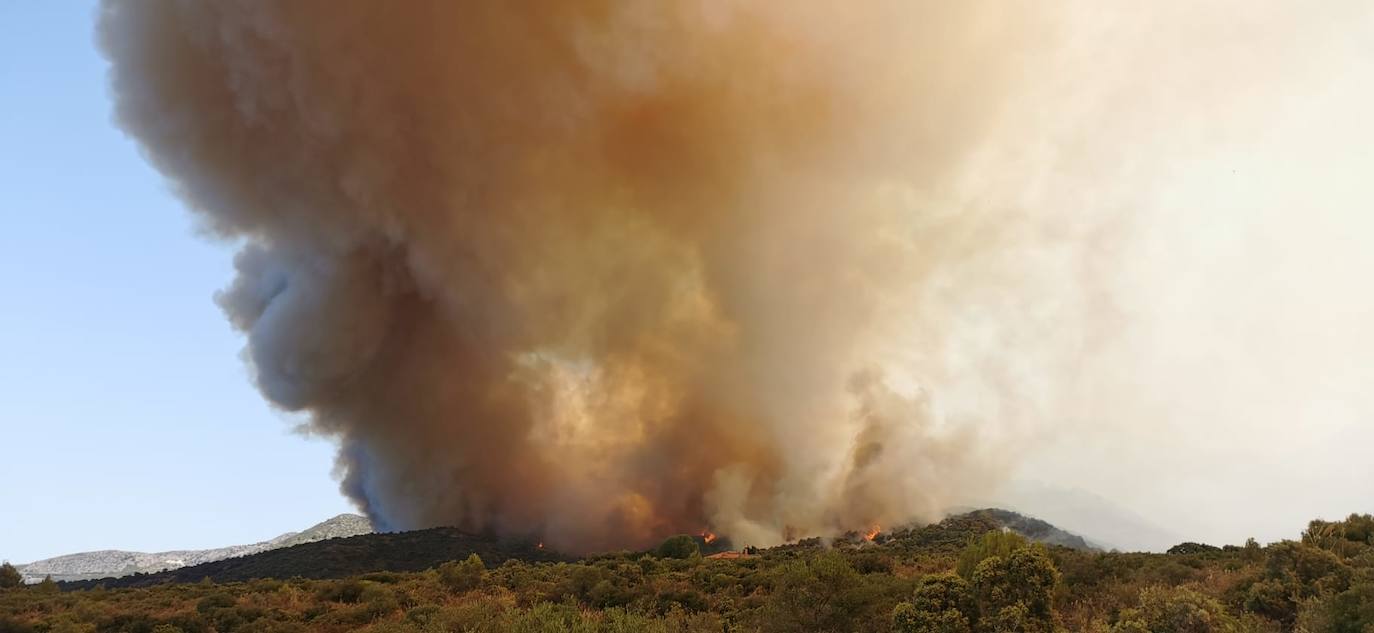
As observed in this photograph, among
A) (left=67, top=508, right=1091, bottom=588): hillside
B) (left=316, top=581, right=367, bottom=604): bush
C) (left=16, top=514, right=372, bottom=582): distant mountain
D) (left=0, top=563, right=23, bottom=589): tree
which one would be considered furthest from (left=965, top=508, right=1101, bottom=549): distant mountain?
(left=16, top=514, right=372, bottom=582): distant mountain

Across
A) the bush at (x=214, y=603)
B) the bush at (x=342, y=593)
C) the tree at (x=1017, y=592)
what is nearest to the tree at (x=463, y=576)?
the bush at (x=342, y=593)

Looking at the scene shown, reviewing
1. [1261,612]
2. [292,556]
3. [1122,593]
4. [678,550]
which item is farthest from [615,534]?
[1261,612]

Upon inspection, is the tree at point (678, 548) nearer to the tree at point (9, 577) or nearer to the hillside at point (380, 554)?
the hillside at point (380, 554)

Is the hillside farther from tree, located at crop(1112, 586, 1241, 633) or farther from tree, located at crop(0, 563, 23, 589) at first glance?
tree, located at crop(1112, 586, 1241, 633)

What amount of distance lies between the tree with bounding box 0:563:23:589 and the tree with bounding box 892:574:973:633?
41426 mm

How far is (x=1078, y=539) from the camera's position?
60969mm

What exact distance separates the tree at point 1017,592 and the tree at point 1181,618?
120 cm

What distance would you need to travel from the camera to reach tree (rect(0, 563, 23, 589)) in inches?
1398

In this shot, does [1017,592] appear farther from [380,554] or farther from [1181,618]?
[380,554]

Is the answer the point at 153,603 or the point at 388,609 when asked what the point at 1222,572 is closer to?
the point at 388,609

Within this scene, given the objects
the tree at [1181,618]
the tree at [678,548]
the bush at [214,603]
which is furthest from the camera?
the tree at [678,548]

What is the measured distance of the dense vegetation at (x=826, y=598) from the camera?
1216 centimetres

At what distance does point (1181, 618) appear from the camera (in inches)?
416

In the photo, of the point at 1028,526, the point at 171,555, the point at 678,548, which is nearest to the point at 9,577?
the point at 678,548
